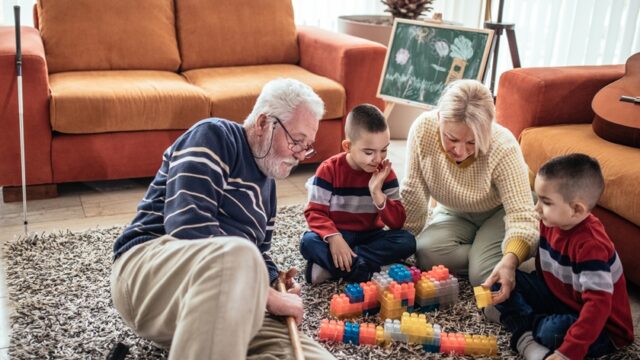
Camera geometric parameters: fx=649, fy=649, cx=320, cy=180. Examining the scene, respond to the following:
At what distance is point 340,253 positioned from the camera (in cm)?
225

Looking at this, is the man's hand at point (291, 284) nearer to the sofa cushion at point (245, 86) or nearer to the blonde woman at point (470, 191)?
the blonde woman at point (470, 191)

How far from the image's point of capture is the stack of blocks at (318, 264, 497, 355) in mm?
1928

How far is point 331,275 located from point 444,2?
3225 millimetres

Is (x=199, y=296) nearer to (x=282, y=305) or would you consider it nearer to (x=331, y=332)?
(x=282, y=305)

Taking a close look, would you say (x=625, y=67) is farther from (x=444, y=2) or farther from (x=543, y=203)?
(x=444, y=2)

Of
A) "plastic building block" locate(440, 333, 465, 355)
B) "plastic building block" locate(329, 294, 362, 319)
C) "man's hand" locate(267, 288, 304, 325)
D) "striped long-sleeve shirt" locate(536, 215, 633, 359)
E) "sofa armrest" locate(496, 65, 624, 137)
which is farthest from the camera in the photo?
"sofa armrest" locate(496, 65, 624, 137)

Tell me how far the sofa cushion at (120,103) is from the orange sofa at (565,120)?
4.76ft

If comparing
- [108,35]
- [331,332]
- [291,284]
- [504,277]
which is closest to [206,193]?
[291,284]

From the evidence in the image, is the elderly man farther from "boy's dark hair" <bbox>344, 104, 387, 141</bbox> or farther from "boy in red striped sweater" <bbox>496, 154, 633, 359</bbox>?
"boy in red striped sweater" <bbox>496, 154, 633, 359</bbox>

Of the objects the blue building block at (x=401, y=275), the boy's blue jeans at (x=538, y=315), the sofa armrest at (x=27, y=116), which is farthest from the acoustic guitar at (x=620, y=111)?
the sofa armrest at (x=27, y=116)

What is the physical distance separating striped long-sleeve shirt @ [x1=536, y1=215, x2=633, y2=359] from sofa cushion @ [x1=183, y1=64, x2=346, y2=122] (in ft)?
5.21

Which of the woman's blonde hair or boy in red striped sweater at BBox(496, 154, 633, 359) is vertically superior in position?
the woman's blonde hair

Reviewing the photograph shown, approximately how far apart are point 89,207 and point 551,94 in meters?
2.10

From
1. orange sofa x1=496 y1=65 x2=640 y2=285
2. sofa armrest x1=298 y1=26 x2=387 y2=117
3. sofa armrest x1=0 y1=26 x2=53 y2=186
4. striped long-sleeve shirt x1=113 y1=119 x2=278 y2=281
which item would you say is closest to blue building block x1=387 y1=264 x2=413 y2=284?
striped long-sleeve shirt x1=113 y1=119 x2=278 y2=281
